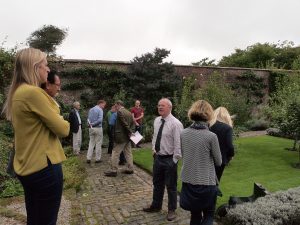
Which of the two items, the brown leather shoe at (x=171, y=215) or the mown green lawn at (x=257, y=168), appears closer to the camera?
the brown leather shoe at (x=171, y=215)

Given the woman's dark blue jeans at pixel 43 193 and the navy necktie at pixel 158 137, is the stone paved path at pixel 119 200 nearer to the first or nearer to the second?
the navy necktie at pixel 158 137

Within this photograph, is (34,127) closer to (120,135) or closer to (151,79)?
(120,135)

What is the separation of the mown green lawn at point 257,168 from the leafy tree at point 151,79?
4677 millimetres

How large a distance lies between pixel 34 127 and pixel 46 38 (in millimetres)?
18187

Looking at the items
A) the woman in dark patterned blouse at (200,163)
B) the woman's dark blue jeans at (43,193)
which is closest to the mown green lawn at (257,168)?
the woman in dark patterned blouse at (200,163)

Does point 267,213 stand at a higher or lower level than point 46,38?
lower

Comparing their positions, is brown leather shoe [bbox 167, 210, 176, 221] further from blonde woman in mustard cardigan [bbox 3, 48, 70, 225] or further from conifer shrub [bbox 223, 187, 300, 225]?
blonde woman in mustard cardigan [bbox 3, 48, 70, 225]

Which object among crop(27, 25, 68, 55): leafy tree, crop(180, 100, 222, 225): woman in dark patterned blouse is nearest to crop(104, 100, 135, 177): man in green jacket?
crop(180, 100, 222, 225): woman in dark patterned blouse

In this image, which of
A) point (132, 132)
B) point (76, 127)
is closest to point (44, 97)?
point (132, 132)

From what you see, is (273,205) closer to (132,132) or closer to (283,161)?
(132,132)

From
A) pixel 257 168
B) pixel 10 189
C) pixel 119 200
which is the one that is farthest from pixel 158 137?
pixel 257 168

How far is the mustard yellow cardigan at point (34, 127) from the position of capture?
2508 mm

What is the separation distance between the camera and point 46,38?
19375 mm

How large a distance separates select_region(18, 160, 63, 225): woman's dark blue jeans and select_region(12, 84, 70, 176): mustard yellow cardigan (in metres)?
0.05
